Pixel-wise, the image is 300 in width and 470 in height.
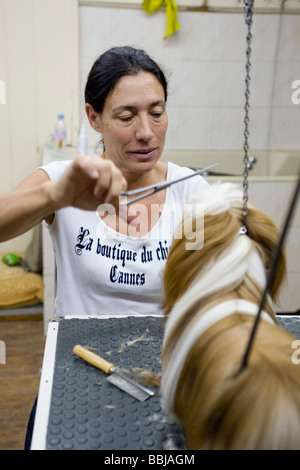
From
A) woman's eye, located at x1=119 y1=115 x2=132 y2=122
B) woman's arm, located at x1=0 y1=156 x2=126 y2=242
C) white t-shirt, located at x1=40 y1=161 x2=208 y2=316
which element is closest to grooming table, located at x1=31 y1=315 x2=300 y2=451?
white t-shirt, located at x1=40 y1=161 x2=208 y2=316

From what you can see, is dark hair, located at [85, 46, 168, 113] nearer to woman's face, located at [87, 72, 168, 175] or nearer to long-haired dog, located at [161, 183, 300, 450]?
woman's face, located at [87, 72, 168, 175]

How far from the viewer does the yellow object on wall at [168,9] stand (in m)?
2.68

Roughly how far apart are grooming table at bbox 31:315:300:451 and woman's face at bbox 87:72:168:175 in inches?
17.1

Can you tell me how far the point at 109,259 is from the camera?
49.3 inches

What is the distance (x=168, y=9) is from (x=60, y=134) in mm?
949

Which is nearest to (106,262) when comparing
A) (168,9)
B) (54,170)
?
(54,170)

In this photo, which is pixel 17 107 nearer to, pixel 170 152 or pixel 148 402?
pixel 170 152

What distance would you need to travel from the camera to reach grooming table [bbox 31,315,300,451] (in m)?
0.76

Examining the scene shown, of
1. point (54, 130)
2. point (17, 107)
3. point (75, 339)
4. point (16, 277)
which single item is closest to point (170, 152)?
point (54, 130)

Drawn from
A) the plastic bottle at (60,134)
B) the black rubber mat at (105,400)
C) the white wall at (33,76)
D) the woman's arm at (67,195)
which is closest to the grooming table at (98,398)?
the black rubber mat at (105,400)

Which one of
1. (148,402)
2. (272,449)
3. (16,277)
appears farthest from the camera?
(16,277)

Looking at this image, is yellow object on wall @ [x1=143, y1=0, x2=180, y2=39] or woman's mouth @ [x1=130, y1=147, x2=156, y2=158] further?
yellow object on wall @ [x1=143, y1=0, x2=180, y2=39]

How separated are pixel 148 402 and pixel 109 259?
473 mm
